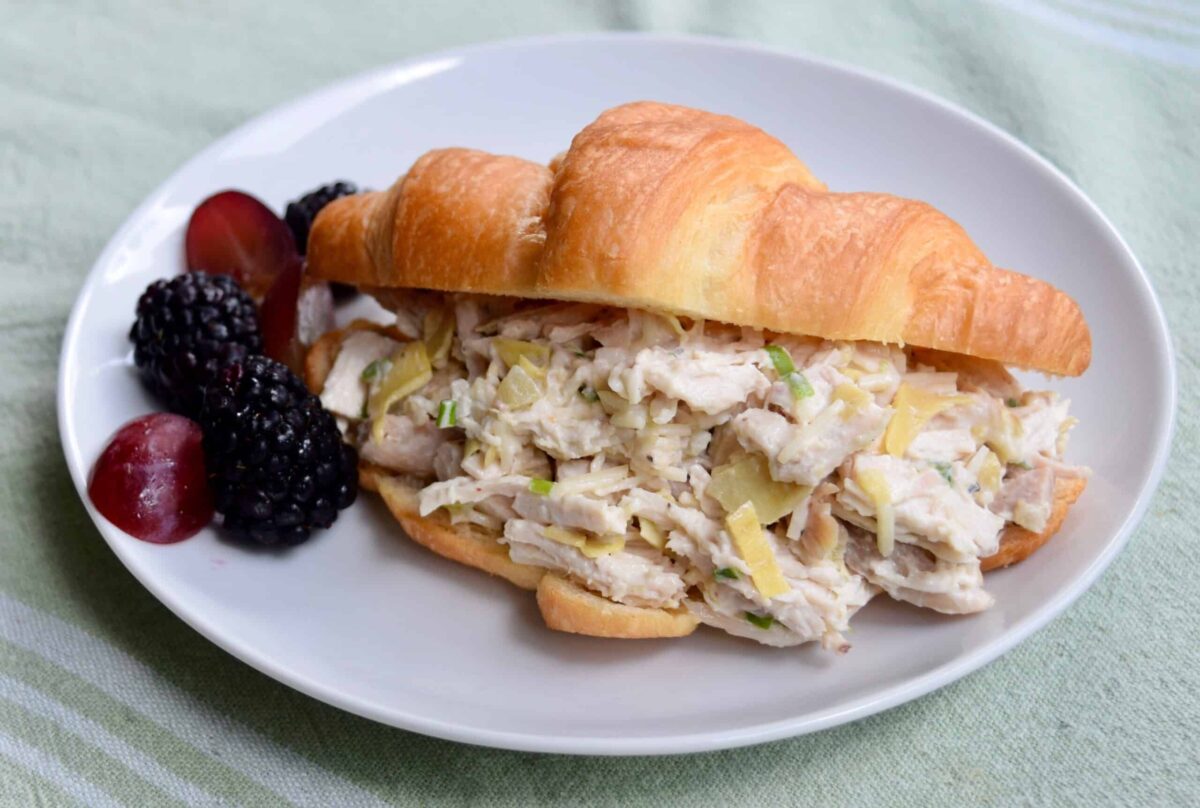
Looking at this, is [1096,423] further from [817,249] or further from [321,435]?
[321,435]

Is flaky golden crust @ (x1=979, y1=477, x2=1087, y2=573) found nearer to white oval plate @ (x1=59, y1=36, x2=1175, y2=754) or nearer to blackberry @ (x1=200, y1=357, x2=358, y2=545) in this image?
white oval plate @ (x1=59, y1=36, x2=1175, y2=754)

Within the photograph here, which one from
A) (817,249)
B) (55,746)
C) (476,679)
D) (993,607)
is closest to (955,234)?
(817,249)

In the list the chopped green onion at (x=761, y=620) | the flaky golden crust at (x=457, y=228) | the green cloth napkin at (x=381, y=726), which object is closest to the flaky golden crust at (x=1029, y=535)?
the green cloth napkin at (x=381, y=726)

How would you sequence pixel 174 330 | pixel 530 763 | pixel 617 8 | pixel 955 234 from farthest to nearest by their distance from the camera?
pixel 617 8, pixel 174 330, pixel 955 234, pixel 530 763

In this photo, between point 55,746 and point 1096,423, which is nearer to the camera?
point 55,746

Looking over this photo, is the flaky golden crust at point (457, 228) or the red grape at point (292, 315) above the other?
the flaky golden crust at point (457, 228)

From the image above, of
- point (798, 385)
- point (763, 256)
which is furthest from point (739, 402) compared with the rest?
point (763, 256)

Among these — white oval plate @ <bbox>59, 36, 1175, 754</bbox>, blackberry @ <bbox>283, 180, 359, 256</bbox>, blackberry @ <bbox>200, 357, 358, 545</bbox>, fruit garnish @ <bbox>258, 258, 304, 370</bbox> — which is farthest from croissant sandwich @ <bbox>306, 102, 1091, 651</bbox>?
blackberry @ <bbox>283, 180, 359, 256</bbox>

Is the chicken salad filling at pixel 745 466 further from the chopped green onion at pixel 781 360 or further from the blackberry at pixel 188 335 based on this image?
the blackberry at pixel 188 335
